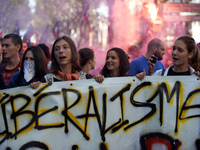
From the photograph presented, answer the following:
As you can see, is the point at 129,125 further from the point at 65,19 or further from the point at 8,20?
the point at 65,19

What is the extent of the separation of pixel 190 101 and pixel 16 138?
1.76 meters

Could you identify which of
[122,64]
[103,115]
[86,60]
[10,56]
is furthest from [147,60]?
[103,115]

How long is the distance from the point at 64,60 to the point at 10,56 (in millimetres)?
1460

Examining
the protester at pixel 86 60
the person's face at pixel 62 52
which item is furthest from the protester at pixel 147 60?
A: the person's face at pixel 62 52

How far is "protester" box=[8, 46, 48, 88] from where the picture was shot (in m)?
4.31

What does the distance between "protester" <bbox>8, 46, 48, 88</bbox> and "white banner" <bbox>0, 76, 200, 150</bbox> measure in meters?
0.63

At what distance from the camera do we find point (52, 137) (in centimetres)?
363

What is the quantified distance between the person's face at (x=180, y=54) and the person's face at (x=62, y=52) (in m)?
1.18

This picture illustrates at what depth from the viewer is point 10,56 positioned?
521 centimetres

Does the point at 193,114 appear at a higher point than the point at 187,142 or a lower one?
higher

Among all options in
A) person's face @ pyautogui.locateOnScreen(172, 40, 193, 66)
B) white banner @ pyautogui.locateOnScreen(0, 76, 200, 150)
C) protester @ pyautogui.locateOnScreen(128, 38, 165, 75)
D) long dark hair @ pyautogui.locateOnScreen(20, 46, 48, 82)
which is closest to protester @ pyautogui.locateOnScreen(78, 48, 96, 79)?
protester @ pyautogui.locateOnScreen(128, 38, 165, 75)

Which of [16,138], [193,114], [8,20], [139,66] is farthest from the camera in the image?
[8,20]

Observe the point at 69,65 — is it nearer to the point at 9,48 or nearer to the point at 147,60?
the point at 9,48

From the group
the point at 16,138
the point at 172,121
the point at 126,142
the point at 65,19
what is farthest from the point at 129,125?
the point at 65,19
